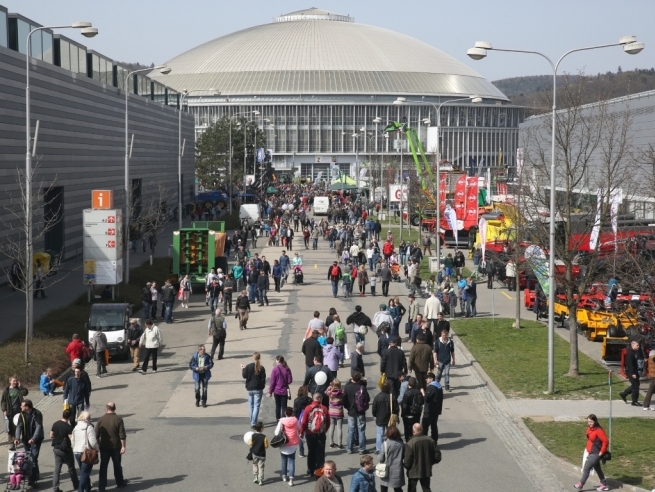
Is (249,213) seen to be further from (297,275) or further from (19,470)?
(19,470)

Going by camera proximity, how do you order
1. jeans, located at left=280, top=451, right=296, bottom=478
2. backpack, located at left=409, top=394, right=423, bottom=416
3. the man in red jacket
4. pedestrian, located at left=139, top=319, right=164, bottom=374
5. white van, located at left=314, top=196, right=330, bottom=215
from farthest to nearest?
1. white van, located at left=314, top=196, right=330, bottom=215
2. pedestrian, located at left=139, top=319, right=164, bottom=374
3. the man in red jacket
4. backpack, located at left=409, top=394, right=423, bottom=416
5. jeans, located at left=280, top=451, right=296, bottom=478

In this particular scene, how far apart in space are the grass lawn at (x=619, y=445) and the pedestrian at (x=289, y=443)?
458 centimetres

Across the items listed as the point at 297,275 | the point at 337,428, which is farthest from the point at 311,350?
the point at 297,275

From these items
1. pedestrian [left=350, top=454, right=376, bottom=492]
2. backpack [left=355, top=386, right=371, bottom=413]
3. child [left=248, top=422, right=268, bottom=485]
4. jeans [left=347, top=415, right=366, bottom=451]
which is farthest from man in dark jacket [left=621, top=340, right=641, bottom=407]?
pedestrian [left=350, top=454, right=376, bottom=492]

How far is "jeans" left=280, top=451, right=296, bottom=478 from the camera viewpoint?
1645cm

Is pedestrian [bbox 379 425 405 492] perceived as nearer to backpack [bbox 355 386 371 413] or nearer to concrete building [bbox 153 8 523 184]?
backpack [bbox 355 386 371 413]

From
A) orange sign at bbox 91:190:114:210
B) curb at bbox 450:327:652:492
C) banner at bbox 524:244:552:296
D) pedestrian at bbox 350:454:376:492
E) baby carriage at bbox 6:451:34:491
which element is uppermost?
orange sign at bbox 91:190:114:210

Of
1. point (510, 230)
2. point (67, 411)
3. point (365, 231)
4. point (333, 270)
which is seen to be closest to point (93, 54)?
point (365, 231)

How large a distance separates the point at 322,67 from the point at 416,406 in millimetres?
166493

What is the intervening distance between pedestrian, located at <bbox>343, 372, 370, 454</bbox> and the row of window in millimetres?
29680

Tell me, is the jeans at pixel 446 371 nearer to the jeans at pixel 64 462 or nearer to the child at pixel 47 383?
the child at pixel 47 383

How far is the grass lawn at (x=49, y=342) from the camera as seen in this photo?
24641 millimetres

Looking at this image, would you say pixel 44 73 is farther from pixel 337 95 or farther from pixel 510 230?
pixel 337 95

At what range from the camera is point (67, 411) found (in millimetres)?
15977
